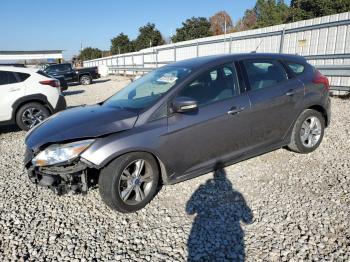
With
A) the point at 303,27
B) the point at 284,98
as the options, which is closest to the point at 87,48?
the point at 303,27

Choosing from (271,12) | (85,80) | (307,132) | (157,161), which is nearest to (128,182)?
(157,161)

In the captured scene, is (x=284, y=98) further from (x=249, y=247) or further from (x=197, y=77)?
(x=249, y=247)

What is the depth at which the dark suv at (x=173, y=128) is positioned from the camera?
3248mm

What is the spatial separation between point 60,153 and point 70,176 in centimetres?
27

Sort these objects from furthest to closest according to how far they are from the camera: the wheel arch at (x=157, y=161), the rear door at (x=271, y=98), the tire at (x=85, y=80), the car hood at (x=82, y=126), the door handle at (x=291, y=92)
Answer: the tire at (x=85, y=80), the door handle at (x=291, y=92), the rear door at (x=271, y=98), the car hood at (x=82, y=126), the wheel arch at (x=157, y=161)

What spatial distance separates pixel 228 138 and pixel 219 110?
397 millimetres

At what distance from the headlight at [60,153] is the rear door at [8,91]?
4592 mm

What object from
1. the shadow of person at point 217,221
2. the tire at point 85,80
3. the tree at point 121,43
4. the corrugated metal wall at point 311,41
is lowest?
Answer: the shadow of person at point 217,221

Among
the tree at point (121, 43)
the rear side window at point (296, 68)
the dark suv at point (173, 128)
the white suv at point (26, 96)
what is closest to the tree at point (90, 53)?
the tree at point (121, 43)

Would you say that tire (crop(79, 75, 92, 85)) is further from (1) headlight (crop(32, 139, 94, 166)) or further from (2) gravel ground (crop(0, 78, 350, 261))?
(1) headlight (crop(32, 139, 94, 166))

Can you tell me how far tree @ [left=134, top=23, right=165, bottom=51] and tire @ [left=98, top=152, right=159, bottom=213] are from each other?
2440 inches

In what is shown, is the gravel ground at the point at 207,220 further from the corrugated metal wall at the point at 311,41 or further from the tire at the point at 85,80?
the tire at the point at 85,80

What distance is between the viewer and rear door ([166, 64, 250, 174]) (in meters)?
3.57

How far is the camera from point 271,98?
4.24 meters
